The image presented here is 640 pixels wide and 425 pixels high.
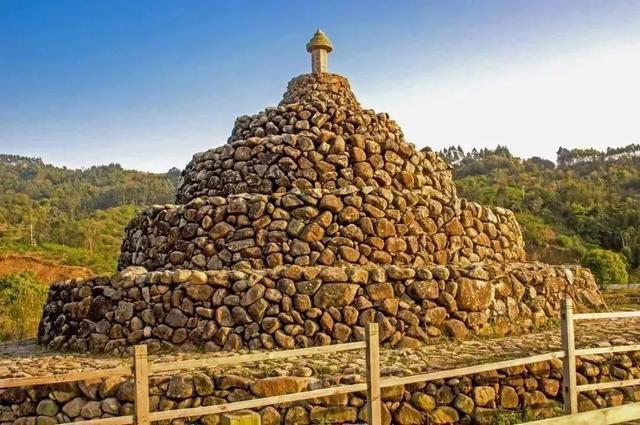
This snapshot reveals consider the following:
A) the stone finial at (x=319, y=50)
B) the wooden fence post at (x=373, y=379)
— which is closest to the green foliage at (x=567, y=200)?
the stone finial at (x=319, y=50)

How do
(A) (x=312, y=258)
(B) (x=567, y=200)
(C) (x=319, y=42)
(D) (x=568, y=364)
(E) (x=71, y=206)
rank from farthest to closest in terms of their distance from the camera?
(E) (x=71, y=206), (B) (x=567, y=200), (C) (x=319, y=42), (A) (x=312, y=258), (D) (x=568, y=364)

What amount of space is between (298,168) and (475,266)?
2.72m

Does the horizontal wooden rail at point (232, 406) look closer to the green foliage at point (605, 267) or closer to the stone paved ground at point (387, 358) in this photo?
the stone paved ground at point (387, 358)

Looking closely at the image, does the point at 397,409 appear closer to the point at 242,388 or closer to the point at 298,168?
the point at 242,388

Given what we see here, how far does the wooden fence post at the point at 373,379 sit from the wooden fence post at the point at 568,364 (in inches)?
81.1

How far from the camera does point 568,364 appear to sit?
17.2 ft

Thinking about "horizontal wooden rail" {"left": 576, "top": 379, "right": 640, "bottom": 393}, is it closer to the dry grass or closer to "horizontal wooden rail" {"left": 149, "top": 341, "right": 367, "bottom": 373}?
"horizontal wooden rail" {"left": 149, "top": 341, "right": 367, "bottom": 373}

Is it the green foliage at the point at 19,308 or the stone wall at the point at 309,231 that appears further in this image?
the green foliage at the point at 19,308

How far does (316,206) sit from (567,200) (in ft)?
137

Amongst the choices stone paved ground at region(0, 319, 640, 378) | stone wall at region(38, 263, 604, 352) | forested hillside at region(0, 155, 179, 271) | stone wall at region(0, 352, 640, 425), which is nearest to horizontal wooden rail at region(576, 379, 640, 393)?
stone wall at region(0, 352, 640, 425)

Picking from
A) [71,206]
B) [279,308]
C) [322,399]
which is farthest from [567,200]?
[71,206]

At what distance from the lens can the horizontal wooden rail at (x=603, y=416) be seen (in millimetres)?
2941

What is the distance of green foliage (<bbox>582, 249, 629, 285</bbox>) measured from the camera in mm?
22703

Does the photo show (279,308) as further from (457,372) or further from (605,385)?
(605,385)
